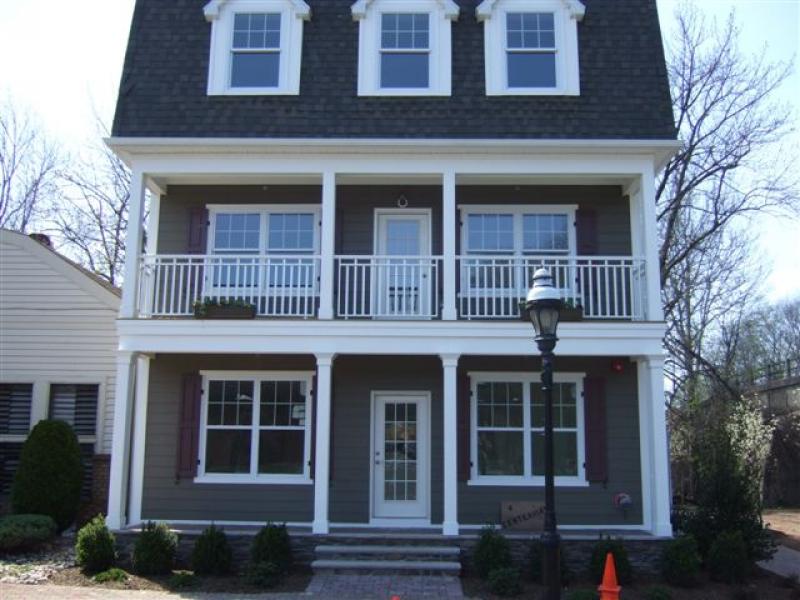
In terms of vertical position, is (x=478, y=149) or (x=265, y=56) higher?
(x=265, y=56)

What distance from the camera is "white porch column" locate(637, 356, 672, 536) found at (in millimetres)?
11094

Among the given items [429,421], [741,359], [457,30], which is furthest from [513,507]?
[741,359]

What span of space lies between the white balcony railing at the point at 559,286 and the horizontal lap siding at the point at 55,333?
23.0ft

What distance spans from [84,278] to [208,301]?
4244mm

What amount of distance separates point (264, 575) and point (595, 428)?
5.79 m

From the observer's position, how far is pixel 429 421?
41.5ft

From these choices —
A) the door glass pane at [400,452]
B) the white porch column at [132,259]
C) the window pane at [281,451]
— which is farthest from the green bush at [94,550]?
the door glass pane at [400,452]

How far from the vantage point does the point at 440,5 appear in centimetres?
1303

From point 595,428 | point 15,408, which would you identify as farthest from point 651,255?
point 15,408

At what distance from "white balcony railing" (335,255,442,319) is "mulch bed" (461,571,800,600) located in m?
4.16

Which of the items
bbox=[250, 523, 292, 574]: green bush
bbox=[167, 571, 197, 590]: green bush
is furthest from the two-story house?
bbox=[167, 571, 197, 590]: green bush

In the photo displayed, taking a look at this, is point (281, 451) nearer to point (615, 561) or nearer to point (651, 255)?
point (615, 561)

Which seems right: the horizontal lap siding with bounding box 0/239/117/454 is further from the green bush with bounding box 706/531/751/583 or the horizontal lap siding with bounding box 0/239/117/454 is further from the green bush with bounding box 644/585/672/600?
the green bush with bounding box 706/531/751/583

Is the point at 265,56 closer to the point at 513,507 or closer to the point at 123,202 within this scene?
the point at 513,507
